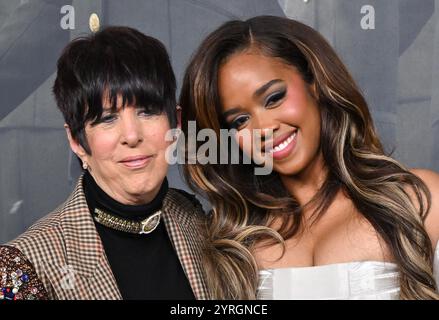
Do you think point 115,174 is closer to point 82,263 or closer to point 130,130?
point 130,130

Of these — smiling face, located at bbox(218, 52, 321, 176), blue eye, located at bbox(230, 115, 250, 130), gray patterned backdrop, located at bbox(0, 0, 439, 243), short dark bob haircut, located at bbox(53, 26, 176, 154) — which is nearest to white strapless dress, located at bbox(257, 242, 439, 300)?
smiling face, located at bbox(218, 52, 321, 176)

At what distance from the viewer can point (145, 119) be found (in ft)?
7.27

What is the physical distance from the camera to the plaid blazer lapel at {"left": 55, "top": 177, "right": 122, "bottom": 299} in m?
2.08

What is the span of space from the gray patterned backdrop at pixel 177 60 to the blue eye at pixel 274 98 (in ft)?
3.12

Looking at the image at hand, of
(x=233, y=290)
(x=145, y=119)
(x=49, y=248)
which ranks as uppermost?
(x=145, y=119)

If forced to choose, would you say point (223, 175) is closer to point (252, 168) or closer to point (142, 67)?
point (252, 168)

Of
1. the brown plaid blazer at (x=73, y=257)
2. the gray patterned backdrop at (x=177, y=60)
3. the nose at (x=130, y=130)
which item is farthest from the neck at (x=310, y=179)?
the gray patterned backdrop at (x=177, y=60)

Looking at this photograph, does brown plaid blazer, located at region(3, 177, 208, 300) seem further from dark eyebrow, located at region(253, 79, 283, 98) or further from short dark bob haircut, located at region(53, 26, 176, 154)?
dark eyebrow, located at region(253, 79, 283, 98)

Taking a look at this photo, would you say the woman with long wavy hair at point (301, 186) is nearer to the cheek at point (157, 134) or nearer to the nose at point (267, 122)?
the nose at point (267, 122)

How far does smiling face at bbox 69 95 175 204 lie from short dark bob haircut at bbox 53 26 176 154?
0.07 feet

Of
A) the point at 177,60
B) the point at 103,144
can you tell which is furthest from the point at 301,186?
the point at 177,60

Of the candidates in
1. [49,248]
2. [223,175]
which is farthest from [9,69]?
[49,248]

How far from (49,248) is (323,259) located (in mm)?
727

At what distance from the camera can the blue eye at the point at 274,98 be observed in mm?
2354
